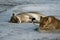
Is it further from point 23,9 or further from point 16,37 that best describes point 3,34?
point 23,9

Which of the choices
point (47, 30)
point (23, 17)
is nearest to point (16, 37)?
point (47, 30)

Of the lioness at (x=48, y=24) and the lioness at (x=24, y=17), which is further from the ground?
the lioness at (x=48, y=24)

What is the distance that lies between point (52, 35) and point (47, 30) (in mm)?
413

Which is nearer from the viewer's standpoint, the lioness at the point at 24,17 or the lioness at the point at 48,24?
the lioness at the point at 48,24

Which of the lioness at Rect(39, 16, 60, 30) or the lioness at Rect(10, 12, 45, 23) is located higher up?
the lioness at Rect(39, 16, 60, 30)

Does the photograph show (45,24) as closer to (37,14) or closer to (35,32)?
(35,32)

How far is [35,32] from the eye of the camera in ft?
17.7

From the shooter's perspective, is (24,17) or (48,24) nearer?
(48,24)

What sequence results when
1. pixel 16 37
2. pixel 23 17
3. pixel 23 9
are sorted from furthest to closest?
pixel 23 9 < pixel 23 17 < pixel 16 37

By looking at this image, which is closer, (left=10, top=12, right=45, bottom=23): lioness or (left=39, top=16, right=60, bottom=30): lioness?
(left=39, top=16, right=60, bottom=30): lioness

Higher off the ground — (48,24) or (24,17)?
(48,24)

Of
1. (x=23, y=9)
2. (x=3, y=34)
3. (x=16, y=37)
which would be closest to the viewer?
(x=16, y=37)

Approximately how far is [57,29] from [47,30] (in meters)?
0.19

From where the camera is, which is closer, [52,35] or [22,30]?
[52,35]
